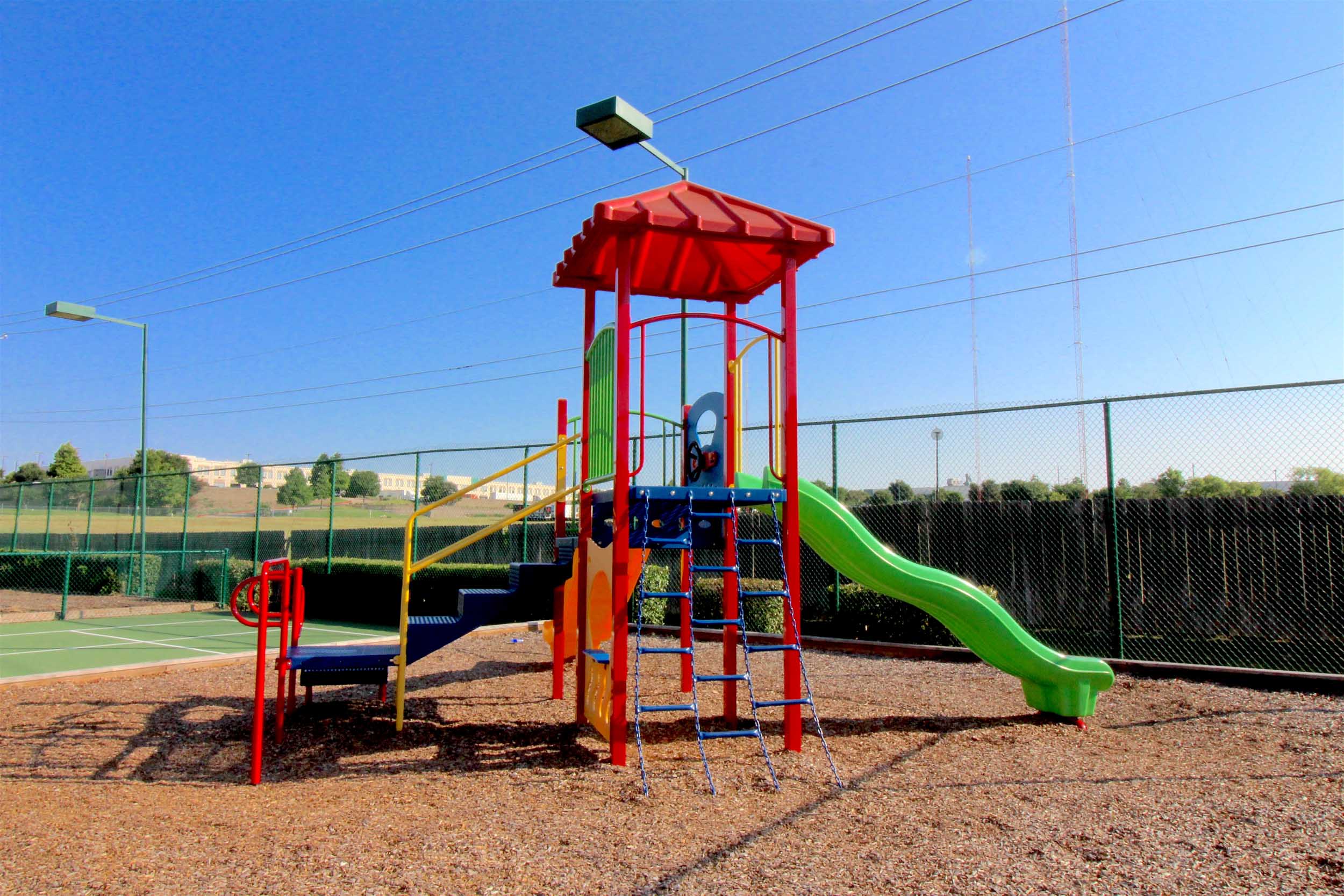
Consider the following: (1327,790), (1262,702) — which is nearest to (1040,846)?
(1327,790)

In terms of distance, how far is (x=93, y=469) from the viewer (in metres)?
65.8

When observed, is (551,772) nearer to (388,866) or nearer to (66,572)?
(388,866)

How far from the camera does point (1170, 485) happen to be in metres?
11.2

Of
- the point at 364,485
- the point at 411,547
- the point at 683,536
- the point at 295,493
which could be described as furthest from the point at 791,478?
the point at 295,493

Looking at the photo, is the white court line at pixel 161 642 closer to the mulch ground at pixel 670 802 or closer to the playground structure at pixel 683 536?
the mulch ground at pixel 670 802

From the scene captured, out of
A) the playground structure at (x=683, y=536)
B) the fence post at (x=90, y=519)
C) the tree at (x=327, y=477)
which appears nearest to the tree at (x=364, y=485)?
the tree at (x=327, y=477)

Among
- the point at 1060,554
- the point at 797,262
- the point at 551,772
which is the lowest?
the point at 551,772

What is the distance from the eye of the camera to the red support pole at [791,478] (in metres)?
5.64

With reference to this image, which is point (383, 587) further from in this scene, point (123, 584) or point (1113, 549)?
point (1113, 549)

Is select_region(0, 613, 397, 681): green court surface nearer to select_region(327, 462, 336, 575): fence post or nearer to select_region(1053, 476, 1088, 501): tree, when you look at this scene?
select_region(327, 462, 336, 575): fence post

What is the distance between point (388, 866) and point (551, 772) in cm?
164

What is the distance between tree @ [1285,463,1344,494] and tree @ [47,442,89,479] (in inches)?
2690

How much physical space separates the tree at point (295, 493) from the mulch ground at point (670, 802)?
12981 mm

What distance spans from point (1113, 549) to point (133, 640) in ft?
42.7
